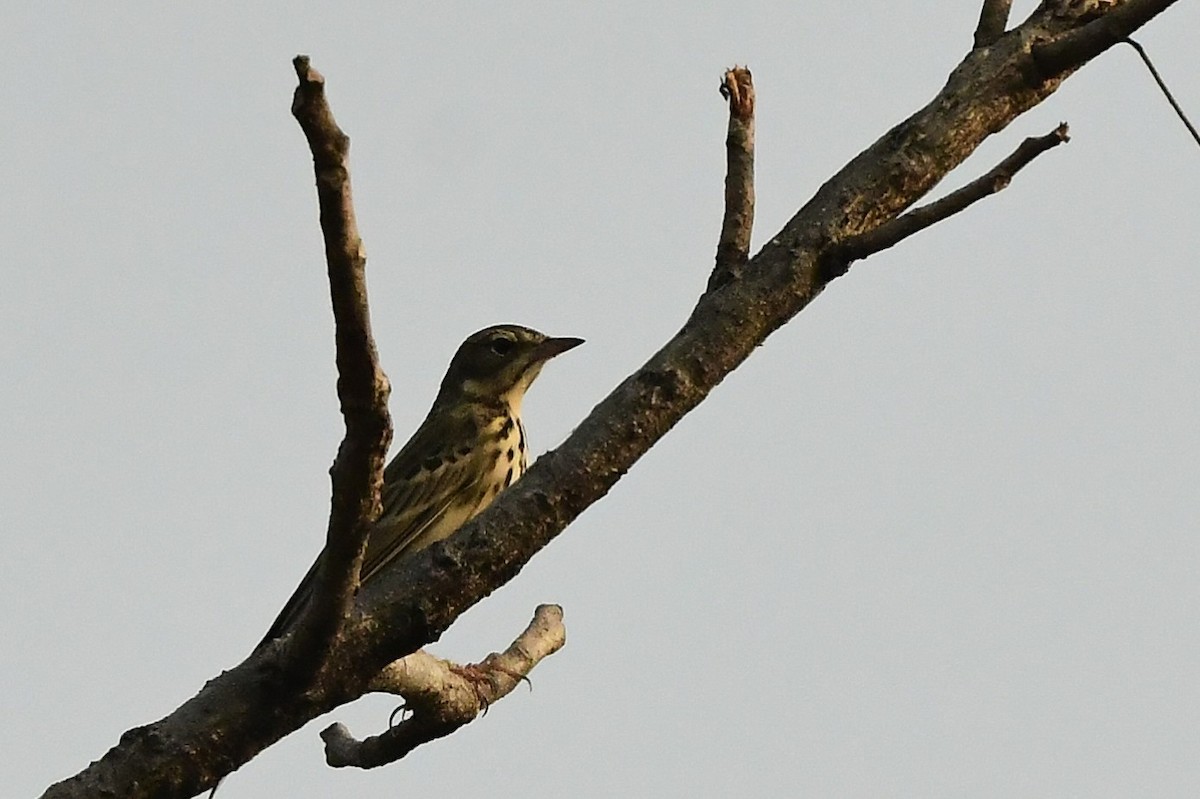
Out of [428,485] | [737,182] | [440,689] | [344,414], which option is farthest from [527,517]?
[428,485]

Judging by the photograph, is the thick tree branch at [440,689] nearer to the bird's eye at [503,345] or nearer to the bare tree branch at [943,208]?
the bare tree branch at [943,208]

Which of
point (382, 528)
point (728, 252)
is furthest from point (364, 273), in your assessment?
point (382, 528)

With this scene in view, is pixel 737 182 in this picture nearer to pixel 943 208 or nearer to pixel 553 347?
pixel 943 208


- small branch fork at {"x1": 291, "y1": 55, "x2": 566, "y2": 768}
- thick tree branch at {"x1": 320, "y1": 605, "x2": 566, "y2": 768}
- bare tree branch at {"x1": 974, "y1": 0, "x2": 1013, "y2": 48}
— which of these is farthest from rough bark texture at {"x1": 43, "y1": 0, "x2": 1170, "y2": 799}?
thick tree branch at {"x1": 320, "y1": 605, "x2": 566, "y2": 768}

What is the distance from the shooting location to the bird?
28.9ft

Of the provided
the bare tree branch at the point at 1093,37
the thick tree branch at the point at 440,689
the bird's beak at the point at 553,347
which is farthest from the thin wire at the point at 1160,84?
the bird's beak at the point at 553,347

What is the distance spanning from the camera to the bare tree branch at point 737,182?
522 centimetres

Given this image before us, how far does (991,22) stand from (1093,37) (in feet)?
1.95

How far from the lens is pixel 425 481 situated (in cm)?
927

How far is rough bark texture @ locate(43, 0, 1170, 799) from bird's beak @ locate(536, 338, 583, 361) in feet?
16.1

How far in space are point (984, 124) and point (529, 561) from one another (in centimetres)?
190

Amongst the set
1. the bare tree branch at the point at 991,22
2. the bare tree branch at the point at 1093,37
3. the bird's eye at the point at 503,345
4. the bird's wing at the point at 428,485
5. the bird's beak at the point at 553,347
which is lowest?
the bare tree branch at the point at 1093,37

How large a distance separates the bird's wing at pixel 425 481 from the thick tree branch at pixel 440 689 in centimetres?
119

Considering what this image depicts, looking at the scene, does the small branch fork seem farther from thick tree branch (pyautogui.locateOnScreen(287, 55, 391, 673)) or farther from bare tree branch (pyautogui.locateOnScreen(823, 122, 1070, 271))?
bare tree branch (pyautogui.locateOnScreen(823, 122, 1070, 271))
